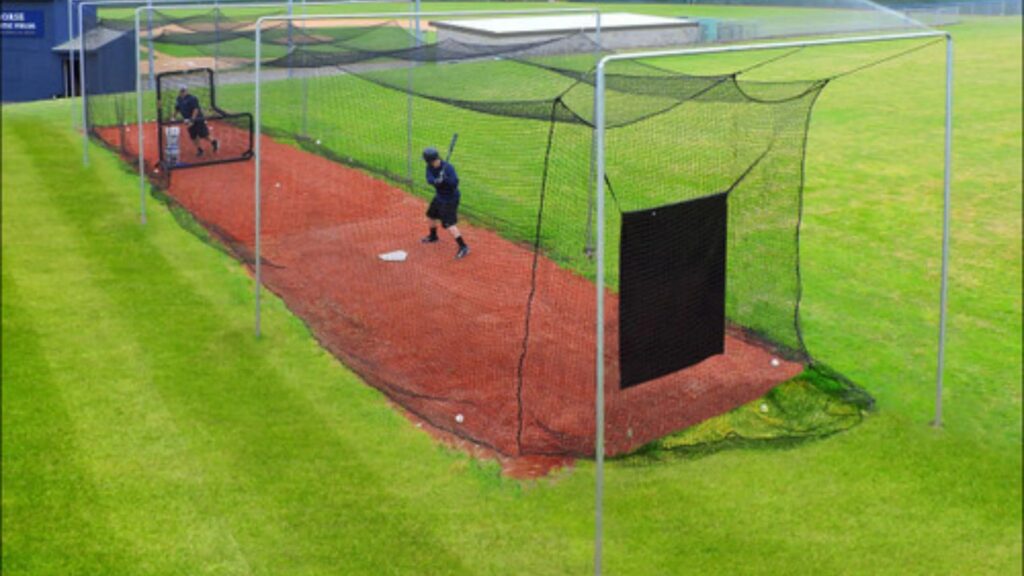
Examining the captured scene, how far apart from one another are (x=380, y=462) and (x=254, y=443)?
95cm

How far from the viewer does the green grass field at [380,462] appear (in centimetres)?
667

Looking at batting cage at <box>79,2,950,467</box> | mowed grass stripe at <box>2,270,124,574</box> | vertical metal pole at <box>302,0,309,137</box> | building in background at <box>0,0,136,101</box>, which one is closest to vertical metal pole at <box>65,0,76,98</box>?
building in background at <box>0,0,136,101</box>

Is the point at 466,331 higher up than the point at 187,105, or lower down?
lower down

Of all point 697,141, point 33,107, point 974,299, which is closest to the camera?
point 974,299

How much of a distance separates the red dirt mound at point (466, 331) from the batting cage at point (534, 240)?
24 millimetres

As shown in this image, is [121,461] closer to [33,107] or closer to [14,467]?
[14,467]

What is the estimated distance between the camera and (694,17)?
122ft

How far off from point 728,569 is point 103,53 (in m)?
15.0

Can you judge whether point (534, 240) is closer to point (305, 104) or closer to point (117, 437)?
point (117, 437)

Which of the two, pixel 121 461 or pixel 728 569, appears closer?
pixel 728 569

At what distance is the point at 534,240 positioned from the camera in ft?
40.9

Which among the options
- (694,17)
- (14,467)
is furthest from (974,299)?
(694,17)

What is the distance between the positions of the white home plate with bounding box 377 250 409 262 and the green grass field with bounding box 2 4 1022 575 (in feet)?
3.93

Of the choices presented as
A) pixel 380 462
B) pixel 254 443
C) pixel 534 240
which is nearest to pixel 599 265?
pixel 380 462
